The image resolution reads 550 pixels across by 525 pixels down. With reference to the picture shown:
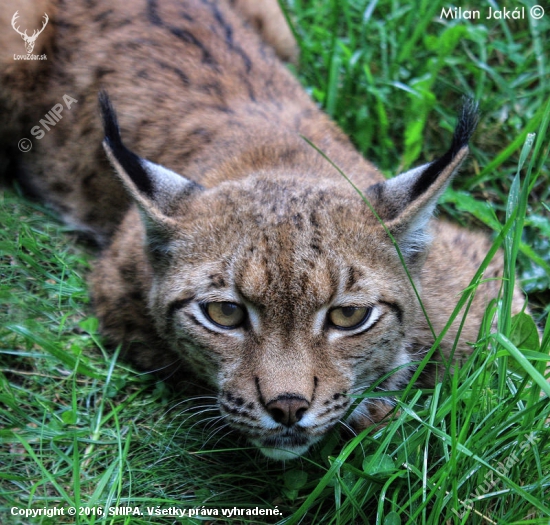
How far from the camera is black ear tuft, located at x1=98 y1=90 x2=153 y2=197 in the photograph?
3725 millimetres

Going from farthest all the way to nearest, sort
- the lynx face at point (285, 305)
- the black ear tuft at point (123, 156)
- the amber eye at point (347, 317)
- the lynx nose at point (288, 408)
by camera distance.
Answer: the black ear tuft at point (123, 156)
the amber eye at point (347, 317)
the lynx face at point (285, 305)
the lynx nose at point (288, 408)

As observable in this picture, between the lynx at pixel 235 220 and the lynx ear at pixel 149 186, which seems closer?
the lynx at pixel 235 220

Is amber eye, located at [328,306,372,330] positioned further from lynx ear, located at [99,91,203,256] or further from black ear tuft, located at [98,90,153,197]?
black ear tuft, located at [98,90,153,197]

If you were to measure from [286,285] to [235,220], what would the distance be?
20.6 inches

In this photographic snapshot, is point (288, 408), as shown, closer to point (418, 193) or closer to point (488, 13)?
point (418, 193)

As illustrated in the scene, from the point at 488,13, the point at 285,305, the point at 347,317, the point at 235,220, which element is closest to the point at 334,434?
the point at 347,317

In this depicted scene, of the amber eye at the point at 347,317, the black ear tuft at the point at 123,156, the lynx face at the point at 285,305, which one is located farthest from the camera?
the black ear tuft at the point at 123,156

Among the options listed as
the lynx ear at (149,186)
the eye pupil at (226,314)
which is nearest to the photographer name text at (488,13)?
the lynx ear at (149,186)

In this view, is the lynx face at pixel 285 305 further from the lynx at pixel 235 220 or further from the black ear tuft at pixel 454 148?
the black ear tuft at pixel 454 148

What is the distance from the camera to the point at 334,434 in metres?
3.81

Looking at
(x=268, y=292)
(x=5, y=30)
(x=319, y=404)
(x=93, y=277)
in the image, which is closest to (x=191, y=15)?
(x=5, y=30)

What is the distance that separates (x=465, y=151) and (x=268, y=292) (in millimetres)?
1164

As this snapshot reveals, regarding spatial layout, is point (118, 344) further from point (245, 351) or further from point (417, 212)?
point (417, 212)

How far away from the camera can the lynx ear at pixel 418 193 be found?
353cm
